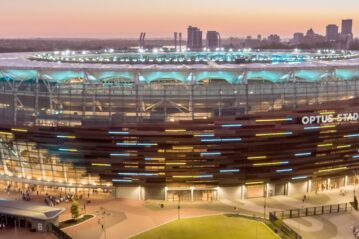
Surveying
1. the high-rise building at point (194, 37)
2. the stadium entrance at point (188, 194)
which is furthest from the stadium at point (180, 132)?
the high-rise building at point (194, 37)

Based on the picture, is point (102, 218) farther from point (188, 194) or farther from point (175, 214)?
point (188, 194)

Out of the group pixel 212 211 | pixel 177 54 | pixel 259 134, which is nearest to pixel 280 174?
pixel 259 134

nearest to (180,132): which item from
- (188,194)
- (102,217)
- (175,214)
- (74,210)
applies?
(188,194)

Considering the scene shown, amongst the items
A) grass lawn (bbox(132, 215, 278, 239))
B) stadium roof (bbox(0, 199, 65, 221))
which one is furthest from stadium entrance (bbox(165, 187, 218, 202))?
stadium roof (bbox(0, 199, 65, 221))

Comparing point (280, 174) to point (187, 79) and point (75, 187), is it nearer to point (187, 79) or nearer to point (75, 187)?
point (187, 79)

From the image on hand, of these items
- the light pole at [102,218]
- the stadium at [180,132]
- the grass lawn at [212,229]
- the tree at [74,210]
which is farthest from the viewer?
the stadium at [180,132]

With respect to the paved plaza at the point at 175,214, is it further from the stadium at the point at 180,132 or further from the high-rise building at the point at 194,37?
the high-rise building at the point at 194,37
